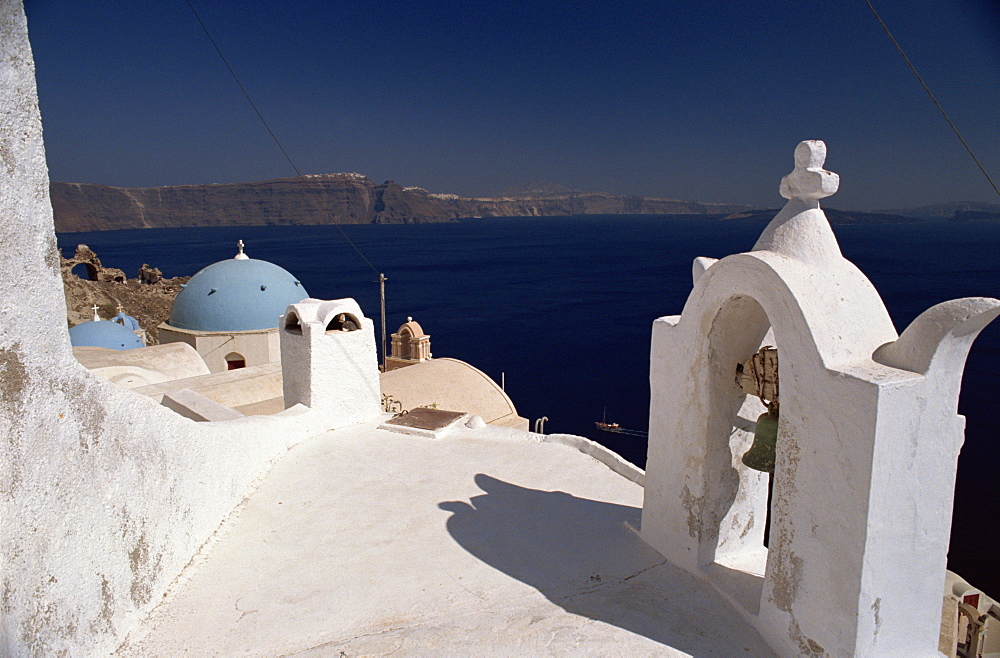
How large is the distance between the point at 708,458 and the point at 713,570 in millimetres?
866

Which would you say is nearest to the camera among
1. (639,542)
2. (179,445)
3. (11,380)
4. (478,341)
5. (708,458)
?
(11,380)

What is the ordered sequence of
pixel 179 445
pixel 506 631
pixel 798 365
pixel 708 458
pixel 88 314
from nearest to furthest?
pixel 798 365
pixel 506 631
pixel 708 458
pixel 179 445
pixel 88 314

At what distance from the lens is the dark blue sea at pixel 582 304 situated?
35.4 metres

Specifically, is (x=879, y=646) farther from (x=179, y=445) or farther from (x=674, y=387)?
(x=179, y=445)

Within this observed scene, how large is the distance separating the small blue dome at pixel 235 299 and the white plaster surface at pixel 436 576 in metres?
13.6

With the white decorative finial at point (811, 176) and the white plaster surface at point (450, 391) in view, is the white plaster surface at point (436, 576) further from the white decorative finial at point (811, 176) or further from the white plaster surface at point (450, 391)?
the white plaster surface at point (450, 391)

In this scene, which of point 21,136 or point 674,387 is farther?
point 674,387

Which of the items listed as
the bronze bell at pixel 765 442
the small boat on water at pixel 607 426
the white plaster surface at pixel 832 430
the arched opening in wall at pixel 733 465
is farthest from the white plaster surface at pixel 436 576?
the small boat on water at pixel 607 426

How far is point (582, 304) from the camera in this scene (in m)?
70.9

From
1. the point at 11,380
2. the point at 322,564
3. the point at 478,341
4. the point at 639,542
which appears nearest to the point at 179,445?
the point at 322,564

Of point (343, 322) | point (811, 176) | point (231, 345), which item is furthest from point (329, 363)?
point (231, 345)

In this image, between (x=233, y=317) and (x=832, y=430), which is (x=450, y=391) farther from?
(x=832, y=430)

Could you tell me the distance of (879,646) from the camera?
3.52 meters

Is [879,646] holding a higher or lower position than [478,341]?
higher
